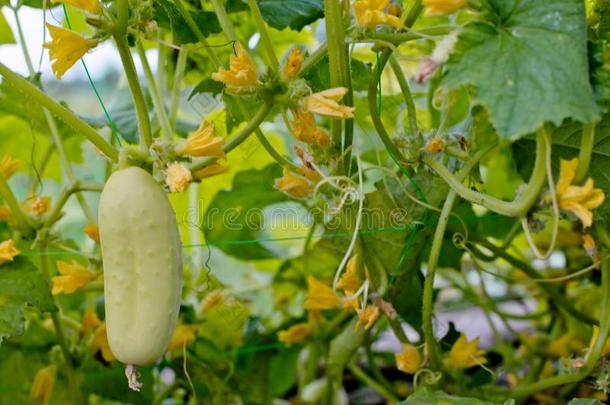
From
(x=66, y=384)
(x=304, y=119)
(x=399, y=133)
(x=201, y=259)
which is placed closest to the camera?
(x=304, y=119)

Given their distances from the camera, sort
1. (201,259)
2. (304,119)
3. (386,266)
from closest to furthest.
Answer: (304,119)
(386,266)
(201,259)

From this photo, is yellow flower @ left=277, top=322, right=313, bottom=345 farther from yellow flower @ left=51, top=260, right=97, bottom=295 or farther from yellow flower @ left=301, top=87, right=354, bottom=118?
yellow flower @ left=301, top=87, right=354, bottom=118

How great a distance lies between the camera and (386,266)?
0.89m

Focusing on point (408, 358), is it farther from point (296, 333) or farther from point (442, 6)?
point (442, 6)

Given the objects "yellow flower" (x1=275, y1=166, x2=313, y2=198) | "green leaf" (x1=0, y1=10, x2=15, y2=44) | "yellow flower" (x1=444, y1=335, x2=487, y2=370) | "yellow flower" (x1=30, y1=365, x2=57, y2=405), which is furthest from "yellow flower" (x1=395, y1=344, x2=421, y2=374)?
"green leaf" (x1=0, y1=10, x2=15, y2=44)

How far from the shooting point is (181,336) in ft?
3.28

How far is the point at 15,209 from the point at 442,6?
1.61ft

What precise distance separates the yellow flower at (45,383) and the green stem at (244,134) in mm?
415

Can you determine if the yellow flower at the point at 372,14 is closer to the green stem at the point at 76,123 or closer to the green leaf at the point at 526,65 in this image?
the green leaf at the point at 526,65

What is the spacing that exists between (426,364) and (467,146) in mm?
225

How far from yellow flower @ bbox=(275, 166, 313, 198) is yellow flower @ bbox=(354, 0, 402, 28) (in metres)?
0.14

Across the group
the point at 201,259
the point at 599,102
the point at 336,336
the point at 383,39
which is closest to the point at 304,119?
the point at 383,39

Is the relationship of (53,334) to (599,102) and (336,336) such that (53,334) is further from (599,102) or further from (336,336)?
(599,102)

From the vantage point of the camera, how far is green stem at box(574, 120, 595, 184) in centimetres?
60
